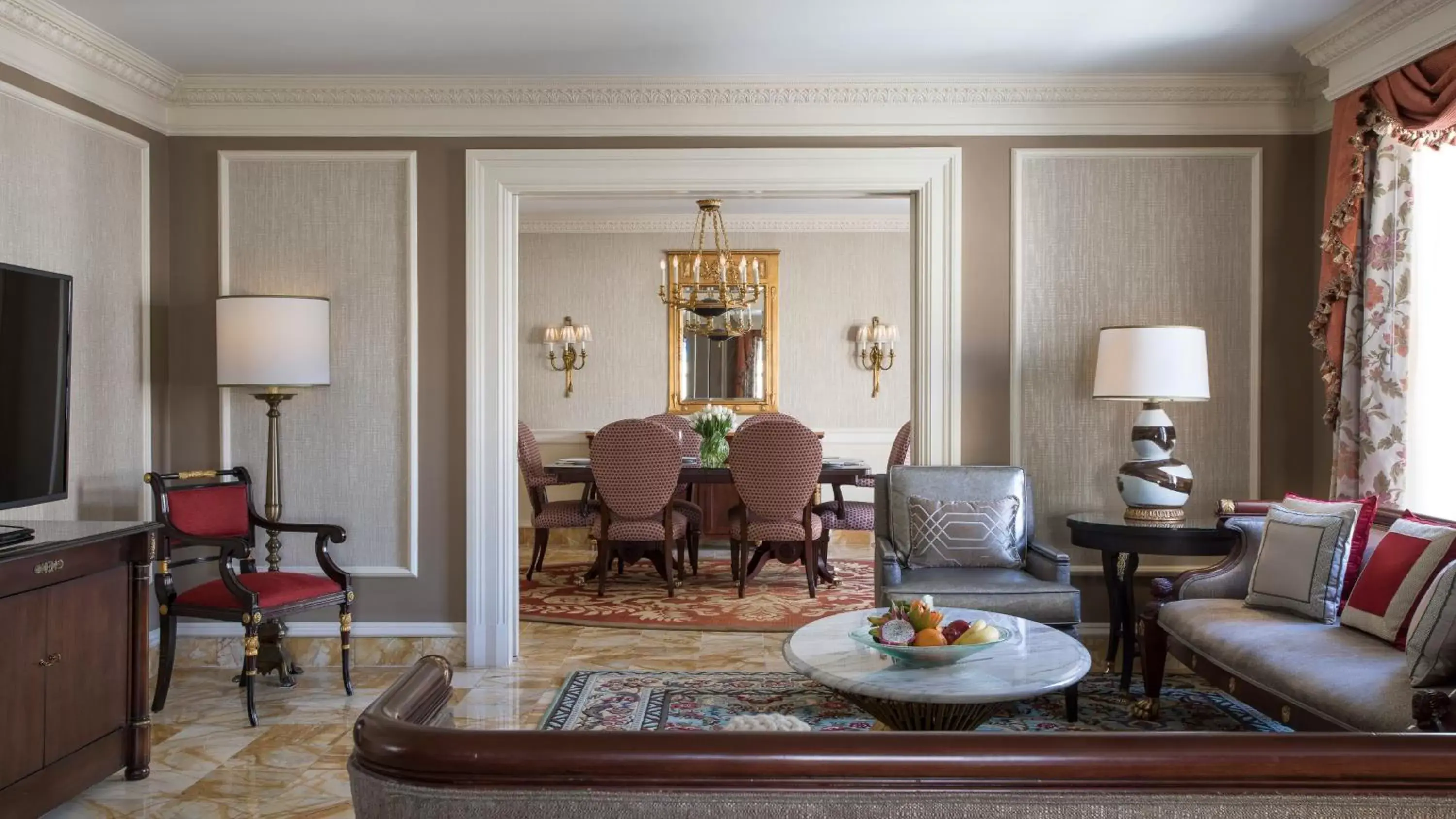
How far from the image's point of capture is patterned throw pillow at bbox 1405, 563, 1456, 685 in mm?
2336

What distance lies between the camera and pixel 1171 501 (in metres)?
4.05

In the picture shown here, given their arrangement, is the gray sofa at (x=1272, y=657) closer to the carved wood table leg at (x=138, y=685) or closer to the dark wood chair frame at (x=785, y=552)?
the dark wood chair frame at (x=785, y=552)

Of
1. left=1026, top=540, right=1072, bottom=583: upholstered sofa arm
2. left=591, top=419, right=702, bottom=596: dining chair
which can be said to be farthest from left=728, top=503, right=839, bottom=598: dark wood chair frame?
left=1026, top=540, right=1072, bottom=583: upholstered sofa arm

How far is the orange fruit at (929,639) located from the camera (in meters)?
2.74

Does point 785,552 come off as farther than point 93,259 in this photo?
Yes

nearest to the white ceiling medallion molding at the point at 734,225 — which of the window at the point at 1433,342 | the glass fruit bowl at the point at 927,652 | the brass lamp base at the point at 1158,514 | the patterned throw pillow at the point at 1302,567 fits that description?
the brass lamp base at the point at 1158,514

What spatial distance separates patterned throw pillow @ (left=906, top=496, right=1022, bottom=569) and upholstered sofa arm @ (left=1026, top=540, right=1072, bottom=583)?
6 centimetres

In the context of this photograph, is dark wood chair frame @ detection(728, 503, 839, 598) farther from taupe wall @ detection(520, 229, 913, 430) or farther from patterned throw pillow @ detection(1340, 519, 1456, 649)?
patterned throw pillow @ detection(1340, 519, 1456, 649)

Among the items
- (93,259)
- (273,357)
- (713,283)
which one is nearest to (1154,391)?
(273,357)

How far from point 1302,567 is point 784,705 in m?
1.83

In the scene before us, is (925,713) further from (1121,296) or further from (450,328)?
(450,328)

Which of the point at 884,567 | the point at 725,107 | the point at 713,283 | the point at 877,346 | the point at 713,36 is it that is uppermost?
the point at 713,36

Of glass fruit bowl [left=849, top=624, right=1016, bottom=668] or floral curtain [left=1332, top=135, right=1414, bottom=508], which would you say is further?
floral curtain [left=1332, top=135, right=1414, bottom=508]

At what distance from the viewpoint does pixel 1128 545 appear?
156 inches
